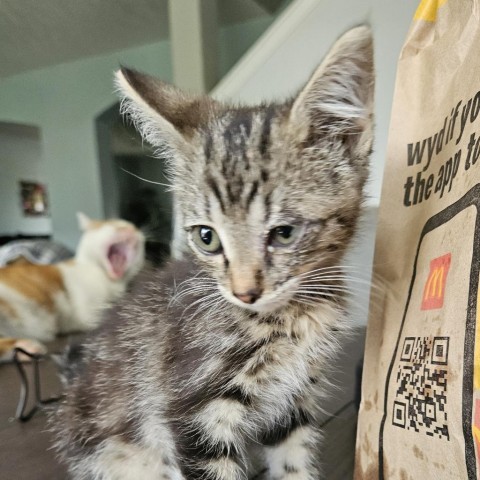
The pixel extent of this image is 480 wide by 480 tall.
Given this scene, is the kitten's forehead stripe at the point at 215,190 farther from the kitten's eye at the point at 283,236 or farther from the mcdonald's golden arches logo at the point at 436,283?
the mcdonald's golden arches logo at the point at 436,283

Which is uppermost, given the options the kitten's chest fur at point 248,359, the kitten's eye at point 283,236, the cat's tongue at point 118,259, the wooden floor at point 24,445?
the kitten's eye at point 283,236

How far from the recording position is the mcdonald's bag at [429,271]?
395mm

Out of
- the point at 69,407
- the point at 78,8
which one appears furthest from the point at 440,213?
the point at 78,8

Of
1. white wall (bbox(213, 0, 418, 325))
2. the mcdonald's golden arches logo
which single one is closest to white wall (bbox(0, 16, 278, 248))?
white wall (bbox(213, 0, 418, 325))

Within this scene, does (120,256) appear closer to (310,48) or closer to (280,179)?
(310,48)

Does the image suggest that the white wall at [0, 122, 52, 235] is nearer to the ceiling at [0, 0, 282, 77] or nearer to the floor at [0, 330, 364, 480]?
the ceiling at [0, 0, 282, 77]

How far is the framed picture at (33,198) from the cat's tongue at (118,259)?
7.09ft

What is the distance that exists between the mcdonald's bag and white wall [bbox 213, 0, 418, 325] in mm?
783

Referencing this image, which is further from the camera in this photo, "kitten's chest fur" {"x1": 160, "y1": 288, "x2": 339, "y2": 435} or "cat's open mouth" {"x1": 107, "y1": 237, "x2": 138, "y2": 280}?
"cat's open mouth" {"x1": 107, "y1": 237, "x2": 138, "y2": 280}

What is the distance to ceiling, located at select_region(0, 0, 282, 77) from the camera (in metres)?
2.35

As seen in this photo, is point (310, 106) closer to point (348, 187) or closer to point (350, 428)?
point (348, 187)

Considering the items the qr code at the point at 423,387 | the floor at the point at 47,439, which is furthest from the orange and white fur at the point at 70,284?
the qr code at the point at 423,387

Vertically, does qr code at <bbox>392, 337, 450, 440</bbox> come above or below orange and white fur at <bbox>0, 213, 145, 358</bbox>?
Result: above

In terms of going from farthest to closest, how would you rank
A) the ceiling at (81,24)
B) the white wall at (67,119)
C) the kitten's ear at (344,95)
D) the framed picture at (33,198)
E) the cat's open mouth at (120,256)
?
the framed picture at (33,198) → the white wall at (67,119) → the ceiling at (81,24) → the cat's open mouth at (120,256) → the kitten's ear at (344,95)
